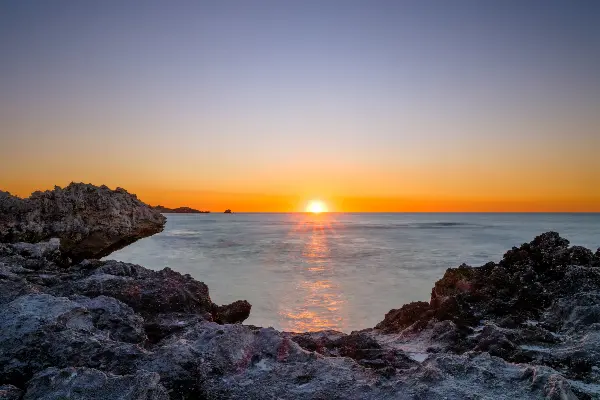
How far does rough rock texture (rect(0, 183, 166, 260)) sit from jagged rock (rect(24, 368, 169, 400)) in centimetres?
1440

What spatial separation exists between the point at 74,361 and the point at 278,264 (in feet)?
58.0

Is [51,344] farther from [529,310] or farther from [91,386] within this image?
[529,310]

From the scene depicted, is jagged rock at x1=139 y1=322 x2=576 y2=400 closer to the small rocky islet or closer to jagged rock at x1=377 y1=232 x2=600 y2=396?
the small rocky islet

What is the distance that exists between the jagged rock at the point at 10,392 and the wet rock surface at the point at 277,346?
0.01 meters

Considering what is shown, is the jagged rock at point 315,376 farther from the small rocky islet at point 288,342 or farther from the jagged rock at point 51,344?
the jagged rock at point 51,344

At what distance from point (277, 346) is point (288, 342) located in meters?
0.13

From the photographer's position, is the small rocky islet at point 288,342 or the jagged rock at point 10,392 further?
the small rocky islet at point 288,342

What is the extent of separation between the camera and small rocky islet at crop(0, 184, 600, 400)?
11.7 ft

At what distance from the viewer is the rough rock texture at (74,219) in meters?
16.1

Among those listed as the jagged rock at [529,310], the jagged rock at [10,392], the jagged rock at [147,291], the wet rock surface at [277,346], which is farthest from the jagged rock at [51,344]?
the jagged rock at [529,310]

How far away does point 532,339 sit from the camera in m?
5.02

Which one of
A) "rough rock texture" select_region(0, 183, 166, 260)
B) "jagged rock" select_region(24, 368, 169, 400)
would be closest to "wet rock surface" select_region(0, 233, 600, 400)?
"jagged rock" select_region(24, 368, 169, 400)

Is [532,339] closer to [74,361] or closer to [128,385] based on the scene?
[128,385]

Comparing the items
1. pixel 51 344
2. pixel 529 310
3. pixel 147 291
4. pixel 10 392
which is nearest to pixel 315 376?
pixel 10 392
